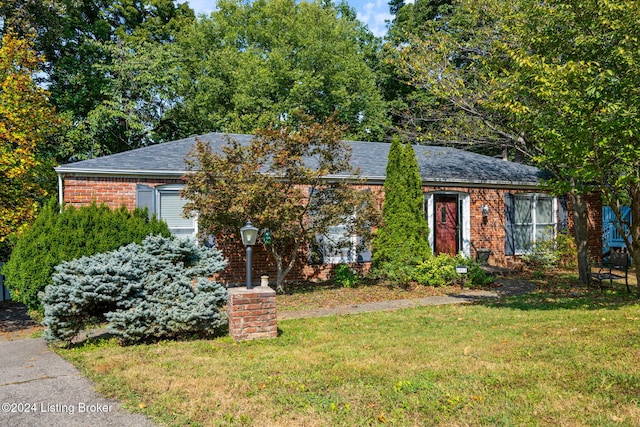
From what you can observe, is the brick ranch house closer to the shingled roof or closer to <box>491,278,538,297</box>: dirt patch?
the shingled roof

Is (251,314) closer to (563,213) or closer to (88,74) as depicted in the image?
(563,213)

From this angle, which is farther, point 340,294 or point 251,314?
point 340,294

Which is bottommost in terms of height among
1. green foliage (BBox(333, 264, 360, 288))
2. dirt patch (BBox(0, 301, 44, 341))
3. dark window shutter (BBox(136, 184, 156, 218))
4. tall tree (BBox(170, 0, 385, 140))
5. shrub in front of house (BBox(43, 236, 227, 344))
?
dirt patch (BBox(0, 301, 44, 341))

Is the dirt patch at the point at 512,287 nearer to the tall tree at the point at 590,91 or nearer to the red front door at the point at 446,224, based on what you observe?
the red front door at the point at 446,224

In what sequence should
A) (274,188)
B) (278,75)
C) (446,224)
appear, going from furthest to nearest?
(278,75)
(446,224)
(274,188)

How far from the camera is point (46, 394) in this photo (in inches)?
180

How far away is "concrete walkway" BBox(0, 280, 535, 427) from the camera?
3939 millimetres

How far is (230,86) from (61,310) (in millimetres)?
19522

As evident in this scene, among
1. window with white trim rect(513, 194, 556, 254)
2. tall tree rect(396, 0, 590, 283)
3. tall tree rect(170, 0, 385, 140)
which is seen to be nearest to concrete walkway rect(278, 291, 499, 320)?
tall tree rect(396, 0, 590, 283)

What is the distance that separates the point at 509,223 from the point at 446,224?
217 centimetres

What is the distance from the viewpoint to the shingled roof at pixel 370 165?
415 inches

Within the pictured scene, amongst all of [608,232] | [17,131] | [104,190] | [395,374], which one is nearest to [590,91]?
[395,374]

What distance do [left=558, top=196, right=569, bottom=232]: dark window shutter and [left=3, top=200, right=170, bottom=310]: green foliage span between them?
41.7 feet

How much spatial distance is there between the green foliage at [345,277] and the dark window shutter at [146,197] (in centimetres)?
472
